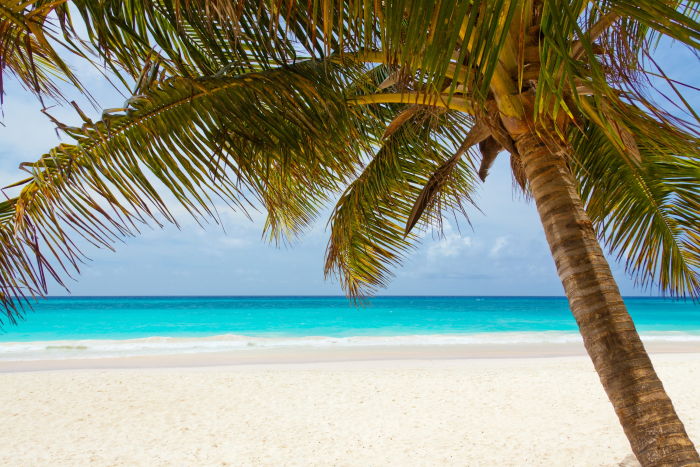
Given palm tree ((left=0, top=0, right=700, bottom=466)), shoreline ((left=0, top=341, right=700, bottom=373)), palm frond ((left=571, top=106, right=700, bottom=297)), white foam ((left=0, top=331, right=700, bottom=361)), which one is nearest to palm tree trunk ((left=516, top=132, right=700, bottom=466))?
palm tree ((left=0, top=0, right=700, bottom=466))

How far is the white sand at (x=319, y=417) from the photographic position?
4.54 metres

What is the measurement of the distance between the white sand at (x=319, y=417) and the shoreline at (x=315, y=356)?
174cm

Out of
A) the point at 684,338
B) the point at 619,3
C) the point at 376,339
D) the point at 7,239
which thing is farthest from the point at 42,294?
the point at 684,338

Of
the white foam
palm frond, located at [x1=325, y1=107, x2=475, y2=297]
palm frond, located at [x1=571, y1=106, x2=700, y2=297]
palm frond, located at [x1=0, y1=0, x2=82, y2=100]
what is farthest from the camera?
the white foam

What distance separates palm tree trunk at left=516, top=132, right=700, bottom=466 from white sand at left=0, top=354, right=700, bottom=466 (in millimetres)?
2450

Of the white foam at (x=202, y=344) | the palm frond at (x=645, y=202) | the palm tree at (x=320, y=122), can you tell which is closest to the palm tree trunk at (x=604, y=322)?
the palm tree at (x=320, y=122)

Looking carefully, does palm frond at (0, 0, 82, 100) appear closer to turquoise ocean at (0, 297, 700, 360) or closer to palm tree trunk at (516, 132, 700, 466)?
palm tree trunk at (516, 132, 700, 466)

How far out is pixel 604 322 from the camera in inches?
84.7

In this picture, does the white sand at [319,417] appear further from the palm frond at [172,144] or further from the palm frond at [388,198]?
the palm frond at [172,144]

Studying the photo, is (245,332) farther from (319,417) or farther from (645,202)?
(645,202)

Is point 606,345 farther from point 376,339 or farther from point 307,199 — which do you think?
point 376,339

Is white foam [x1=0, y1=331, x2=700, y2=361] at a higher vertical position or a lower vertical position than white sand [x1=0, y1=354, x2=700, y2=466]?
higher

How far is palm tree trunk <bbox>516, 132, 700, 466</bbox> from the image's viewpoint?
2064 millimetres

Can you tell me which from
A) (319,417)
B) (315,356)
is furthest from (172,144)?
(315,356)
